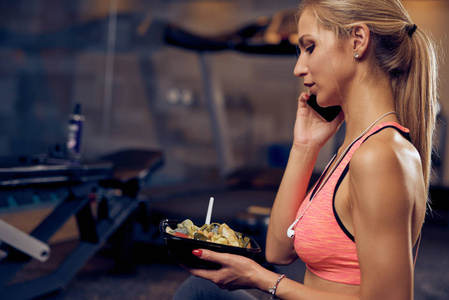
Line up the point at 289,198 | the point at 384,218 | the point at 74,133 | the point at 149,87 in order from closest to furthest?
the point at 384,218
the point at 289,198
the point at 74,133
the point at 149,87

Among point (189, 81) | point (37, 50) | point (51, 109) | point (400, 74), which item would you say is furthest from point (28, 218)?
point (189, 81)

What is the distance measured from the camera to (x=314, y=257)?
3.37 ft

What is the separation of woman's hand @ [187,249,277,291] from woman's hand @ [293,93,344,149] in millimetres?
436

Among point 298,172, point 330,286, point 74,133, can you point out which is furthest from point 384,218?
point 74,133

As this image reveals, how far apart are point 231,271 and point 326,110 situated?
55 centimetres

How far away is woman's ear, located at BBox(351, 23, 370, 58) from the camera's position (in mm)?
983

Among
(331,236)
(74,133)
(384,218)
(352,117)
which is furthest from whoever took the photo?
(74,133)

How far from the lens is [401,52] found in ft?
3.34

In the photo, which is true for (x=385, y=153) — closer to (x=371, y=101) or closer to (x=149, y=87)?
(x=371, y=101)

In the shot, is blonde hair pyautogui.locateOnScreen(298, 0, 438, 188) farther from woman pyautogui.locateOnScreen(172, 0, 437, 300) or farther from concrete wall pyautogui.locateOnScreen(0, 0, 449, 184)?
concrete wall pyautogui.locateOnScreen(0, 0, 449, 184)

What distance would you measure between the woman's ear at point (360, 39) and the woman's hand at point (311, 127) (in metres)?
0.31

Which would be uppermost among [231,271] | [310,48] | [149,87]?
[310,48]

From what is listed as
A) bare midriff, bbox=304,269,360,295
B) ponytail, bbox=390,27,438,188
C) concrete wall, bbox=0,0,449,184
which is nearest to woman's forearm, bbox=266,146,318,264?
bare midriff, bbox=304,269,360,295

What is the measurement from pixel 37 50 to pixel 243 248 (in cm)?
370
